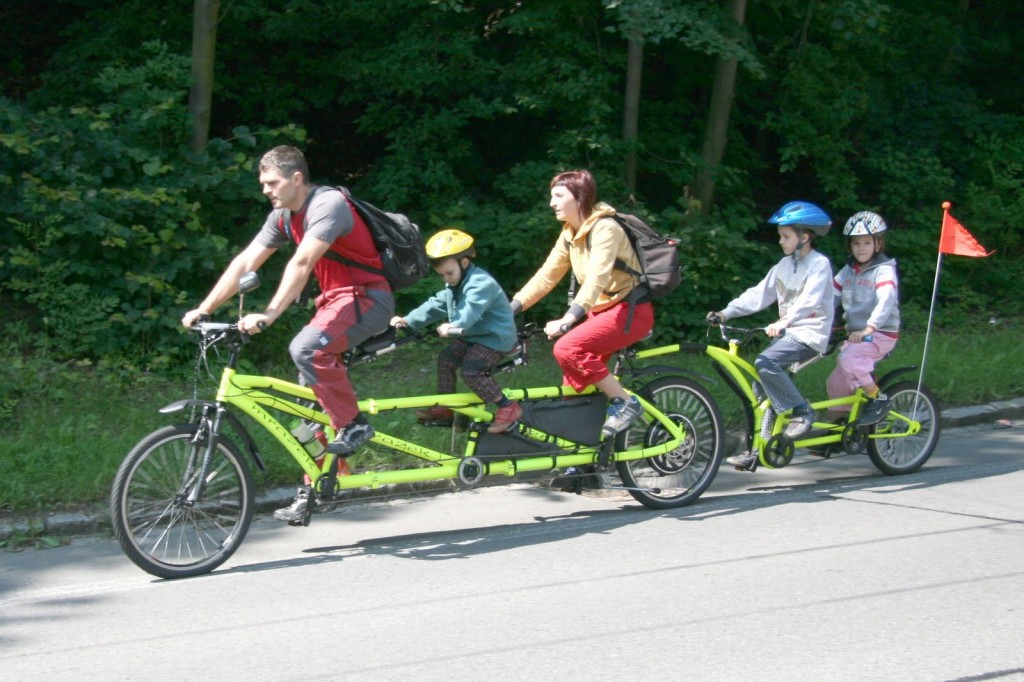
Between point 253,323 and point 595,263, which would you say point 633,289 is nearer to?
point 595,263

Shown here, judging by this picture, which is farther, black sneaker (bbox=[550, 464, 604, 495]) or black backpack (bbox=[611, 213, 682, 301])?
black sneaker (bbox=[550, 464, 604, 495])

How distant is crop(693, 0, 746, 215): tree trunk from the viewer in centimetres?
1334

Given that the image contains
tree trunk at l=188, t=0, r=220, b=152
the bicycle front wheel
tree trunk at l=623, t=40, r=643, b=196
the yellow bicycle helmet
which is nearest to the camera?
the bicycle front wheel

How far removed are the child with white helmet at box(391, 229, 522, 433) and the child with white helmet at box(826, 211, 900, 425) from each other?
2452mm

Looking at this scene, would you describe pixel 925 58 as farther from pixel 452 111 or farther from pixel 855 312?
pixel 855 312

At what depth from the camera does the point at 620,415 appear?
6844mm

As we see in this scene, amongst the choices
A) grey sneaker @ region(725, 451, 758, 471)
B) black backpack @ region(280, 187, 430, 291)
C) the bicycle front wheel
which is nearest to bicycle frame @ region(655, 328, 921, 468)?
grey sneaker @ region(725, 451, 758, 471)

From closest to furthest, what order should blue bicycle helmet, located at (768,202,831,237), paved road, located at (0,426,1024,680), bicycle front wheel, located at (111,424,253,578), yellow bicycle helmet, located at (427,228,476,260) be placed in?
paved road, located at (0,426,1024,680), bicycle front wheel, located at (111,424,253,578), yellow bicycle helmet, located at (427,228,476,260), blue bicycle helmet, located at (768,202,831,237)

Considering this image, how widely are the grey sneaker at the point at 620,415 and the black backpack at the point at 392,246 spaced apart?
4.73 feet

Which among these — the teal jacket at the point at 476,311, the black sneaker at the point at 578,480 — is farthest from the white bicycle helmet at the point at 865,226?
the teal jacket at the point at 476,311

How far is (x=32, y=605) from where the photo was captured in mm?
5312

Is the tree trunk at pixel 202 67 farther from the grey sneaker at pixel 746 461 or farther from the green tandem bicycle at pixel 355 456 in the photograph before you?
the grey sneaker at pixel 746 461

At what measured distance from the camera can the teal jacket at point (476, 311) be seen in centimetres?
629

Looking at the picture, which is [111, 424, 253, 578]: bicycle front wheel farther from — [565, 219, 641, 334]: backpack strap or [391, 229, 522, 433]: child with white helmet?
[565, 219, 641, 334]: backpack strap
